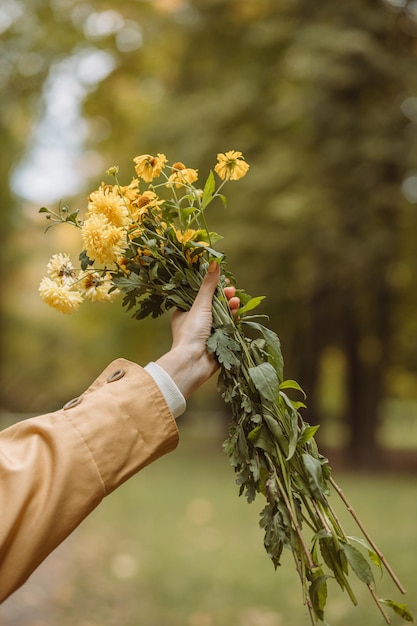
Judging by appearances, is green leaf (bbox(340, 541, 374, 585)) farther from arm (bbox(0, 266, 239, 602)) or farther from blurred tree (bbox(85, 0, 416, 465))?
blurred tree (bbox(85, 0, 416, 465))

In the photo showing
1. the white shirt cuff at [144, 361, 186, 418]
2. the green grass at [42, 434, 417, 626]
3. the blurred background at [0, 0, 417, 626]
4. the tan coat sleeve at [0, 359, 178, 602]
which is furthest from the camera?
the blurred background at [0, 0, 417, 626]

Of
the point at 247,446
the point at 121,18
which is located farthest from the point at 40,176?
the point at 247,446

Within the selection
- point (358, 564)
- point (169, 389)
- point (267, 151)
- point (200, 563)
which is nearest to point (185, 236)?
point (169, 389)

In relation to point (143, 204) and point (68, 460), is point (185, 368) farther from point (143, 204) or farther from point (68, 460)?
point (143, 204)

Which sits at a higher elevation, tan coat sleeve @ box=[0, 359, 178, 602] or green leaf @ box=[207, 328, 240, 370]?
green leaf @ box=[207, 328, 240, 370]

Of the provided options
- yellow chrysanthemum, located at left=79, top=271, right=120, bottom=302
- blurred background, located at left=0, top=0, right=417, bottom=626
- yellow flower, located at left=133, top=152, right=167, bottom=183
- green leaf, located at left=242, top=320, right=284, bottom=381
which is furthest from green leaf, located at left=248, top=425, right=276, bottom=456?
blurred background, located at left=0, top=0, right=417, bottom=626

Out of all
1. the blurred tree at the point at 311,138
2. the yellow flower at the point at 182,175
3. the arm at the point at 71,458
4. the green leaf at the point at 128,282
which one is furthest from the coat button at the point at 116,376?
the blurred tree at the point at 311,138

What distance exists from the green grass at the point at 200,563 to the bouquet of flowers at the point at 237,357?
3059mm

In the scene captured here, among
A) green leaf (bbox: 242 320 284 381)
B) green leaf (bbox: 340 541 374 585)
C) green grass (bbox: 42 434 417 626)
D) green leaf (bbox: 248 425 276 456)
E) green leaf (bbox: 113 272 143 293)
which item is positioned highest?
green leaf (bbox: 113 272 143 293)

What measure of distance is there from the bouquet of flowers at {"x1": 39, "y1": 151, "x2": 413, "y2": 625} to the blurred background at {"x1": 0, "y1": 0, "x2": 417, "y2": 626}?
14.5ft

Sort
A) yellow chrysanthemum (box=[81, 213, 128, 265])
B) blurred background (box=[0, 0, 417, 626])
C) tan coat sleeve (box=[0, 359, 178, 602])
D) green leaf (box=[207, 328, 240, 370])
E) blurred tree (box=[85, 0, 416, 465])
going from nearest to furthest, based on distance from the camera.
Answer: tan coat sleeve (box=[0, 359, 178, 602]), green leaf (box=[207, 328, 240, 370]), yellow chrysanthemum (box=[81, 213, 128, 265]), blurred background (box=[0, 0, 417, 626]), blurred tree (box=[85, 0, 416, 465])

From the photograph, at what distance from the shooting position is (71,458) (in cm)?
159

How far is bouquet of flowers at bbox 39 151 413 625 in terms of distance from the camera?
206 centimetres

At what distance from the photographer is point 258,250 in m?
12.3
